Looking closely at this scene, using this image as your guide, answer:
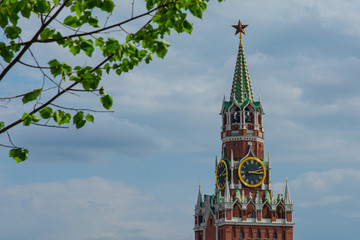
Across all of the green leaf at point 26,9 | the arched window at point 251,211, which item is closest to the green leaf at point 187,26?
the green leaf at point 26,9

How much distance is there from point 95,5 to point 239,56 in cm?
10845

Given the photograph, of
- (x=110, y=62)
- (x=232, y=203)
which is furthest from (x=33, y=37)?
(x=232, y=203)

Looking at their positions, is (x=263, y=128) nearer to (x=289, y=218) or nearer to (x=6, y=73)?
(x=289, y=218)

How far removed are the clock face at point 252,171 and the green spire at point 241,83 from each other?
10.9 metres

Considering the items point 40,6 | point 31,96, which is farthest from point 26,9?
point 31,96

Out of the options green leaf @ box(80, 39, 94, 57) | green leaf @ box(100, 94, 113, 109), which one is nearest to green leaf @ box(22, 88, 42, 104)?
green leaf @ box(80, 39, 94, 57)

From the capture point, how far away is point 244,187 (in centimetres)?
11606

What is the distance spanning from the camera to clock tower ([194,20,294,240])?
115m

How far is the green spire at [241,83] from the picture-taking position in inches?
4737

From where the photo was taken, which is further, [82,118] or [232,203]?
[232,203]

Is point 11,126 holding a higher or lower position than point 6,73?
lower

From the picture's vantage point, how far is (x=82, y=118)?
1941 cm

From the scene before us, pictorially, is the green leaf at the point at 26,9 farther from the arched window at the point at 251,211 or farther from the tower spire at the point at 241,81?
the tower spire at the point at 241,81

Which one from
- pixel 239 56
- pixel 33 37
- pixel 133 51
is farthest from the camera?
pixel 239 56
